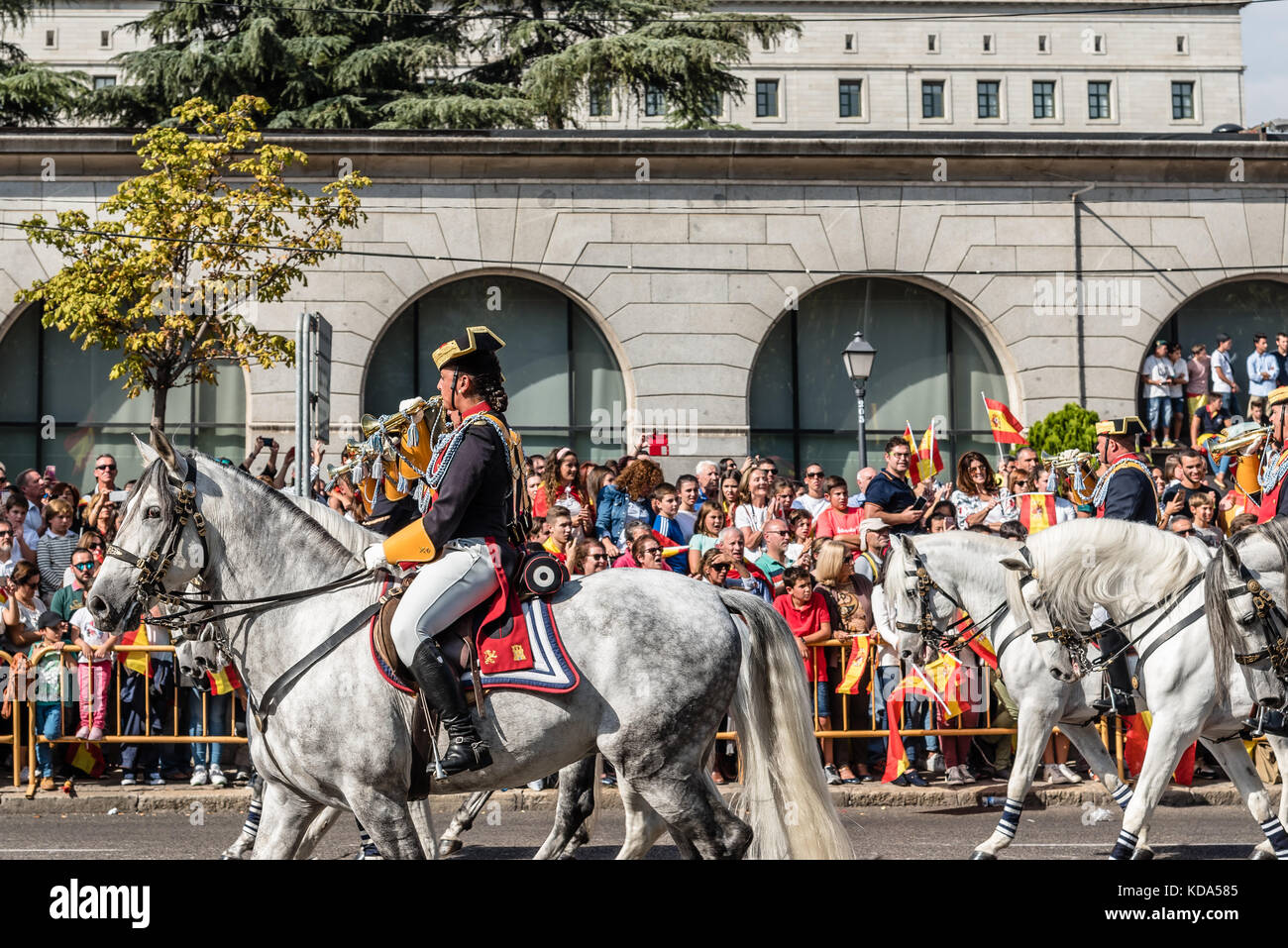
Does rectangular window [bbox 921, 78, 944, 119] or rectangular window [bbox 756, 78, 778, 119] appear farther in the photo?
rectangular window [bbox 921, 78, 944, 119]

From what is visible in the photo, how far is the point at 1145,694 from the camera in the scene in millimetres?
9734

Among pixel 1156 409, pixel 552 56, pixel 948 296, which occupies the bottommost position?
pixel 1156 409

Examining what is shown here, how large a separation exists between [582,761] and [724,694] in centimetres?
177

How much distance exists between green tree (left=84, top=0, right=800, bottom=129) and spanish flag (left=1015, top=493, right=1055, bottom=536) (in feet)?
58.7

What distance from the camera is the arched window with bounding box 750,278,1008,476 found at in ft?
88.7

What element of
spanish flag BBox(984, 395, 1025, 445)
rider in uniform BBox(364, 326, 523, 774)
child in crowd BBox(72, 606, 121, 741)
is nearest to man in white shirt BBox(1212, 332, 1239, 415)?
spanish flag BBox(984, 395, 1025, 445)

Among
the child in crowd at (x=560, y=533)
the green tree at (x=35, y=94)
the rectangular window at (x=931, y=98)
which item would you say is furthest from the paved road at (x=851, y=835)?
the rectangular window at (x=931, y=98)

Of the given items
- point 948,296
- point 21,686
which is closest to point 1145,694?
point 21,686

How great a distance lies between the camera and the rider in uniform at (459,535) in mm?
6945

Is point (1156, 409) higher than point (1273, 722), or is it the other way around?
point (1156, 409)

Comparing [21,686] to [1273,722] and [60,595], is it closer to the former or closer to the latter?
[60,595]

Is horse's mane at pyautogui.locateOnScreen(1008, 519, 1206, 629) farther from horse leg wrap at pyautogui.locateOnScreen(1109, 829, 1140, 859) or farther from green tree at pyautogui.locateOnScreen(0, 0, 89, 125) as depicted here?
green tree at pyautogui.locateOnScreen(0, 0, 89, 125)

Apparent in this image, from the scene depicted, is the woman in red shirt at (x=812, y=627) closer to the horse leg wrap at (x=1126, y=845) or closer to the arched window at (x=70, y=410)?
the horse leg wrap at (x=1126, y=845)

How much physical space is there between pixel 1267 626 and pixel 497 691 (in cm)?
486
